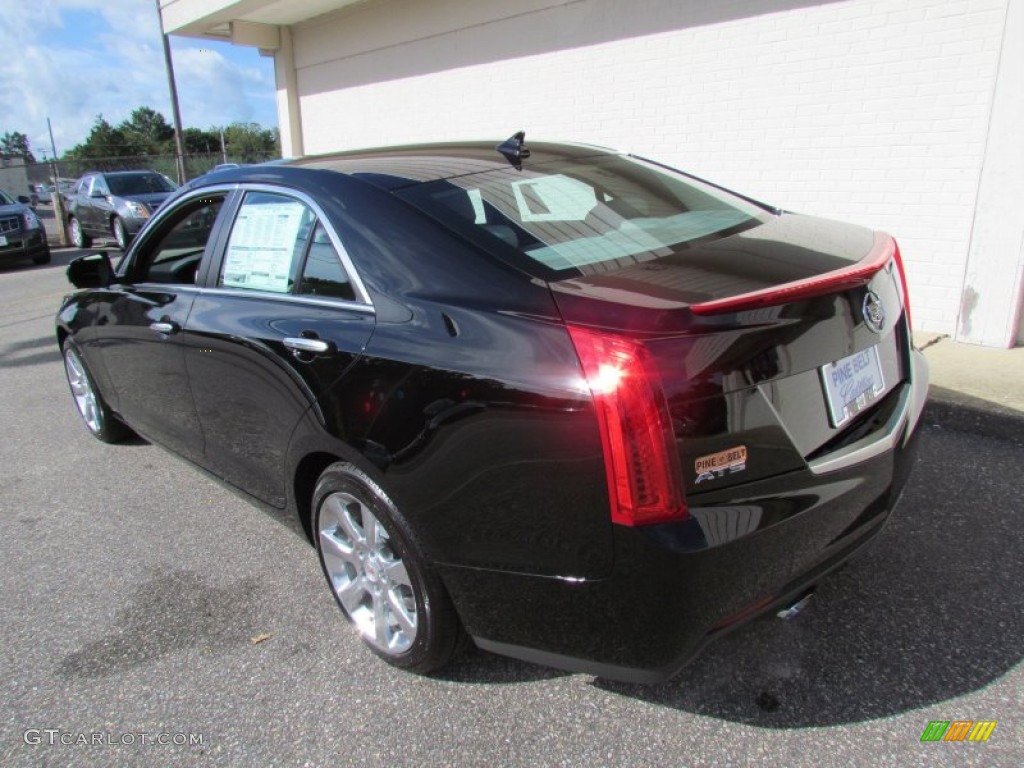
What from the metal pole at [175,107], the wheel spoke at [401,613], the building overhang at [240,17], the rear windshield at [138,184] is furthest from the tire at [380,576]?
the metal pole at [175,107]

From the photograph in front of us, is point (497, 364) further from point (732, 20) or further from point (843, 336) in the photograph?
point (732, 20)

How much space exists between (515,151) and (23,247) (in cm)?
1423

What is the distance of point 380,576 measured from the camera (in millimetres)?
2457

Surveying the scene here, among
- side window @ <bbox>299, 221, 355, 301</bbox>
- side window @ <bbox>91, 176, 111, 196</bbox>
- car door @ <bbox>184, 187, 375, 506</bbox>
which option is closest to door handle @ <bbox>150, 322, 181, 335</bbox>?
car door @ <bbox>184, 187, 375, 506</bbox>

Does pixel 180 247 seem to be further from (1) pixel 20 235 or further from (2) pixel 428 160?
→ (1) pixel 20 235

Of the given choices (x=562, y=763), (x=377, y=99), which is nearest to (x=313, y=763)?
(x=562, y=763)

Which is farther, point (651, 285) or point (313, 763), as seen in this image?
point (313, 763)

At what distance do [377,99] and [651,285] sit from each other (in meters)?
10.6

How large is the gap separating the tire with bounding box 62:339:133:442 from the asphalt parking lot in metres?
1.21

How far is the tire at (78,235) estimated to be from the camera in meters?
16.3

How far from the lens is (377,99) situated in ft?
37.6

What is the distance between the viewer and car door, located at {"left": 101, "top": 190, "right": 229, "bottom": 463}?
333 cm

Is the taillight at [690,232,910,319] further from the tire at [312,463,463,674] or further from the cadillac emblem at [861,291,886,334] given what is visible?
the tire at [312,463,463,674]

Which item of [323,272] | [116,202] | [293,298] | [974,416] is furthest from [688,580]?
[116,202]
